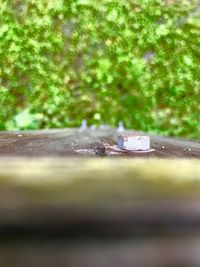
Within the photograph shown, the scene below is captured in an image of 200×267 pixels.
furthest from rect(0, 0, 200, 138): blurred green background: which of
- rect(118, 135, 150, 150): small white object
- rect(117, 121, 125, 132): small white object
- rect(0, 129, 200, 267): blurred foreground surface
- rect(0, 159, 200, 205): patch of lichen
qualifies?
rect(0, 129, 200, 267): blurred foreground surface

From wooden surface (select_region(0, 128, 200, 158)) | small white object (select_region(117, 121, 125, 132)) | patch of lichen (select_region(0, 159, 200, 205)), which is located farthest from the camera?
small white object (select_region(117, 121, 125, 132))

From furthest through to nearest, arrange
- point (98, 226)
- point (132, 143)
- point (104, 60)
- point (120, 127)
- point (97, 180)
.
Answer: point (104, 60), point (120, 127), point (132, 143), point (97, 180), point (98, 226)

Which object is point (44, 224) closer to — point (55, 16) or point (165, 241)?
point (165, 241)

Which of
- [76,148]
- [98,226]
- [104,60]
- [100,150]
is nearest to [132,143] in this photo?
[100,150]

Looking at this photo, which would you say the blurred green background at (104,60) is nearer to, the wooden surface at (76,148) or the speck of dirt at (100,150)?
the wooden surface at (76,148)

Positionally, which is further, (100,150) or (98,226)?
(100,150)

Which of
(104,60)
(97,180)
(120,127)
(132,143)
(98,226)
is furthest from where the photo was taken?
(104,60)

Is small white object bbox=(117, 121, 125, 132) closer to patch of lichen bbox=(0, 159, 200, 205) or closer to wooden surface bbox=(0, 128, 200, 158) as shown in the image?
wooden surface bbox=(0, 128, 200, 158)

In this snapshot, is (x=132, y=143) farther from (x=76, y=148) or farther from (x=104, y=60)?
(x=104, y=60)
